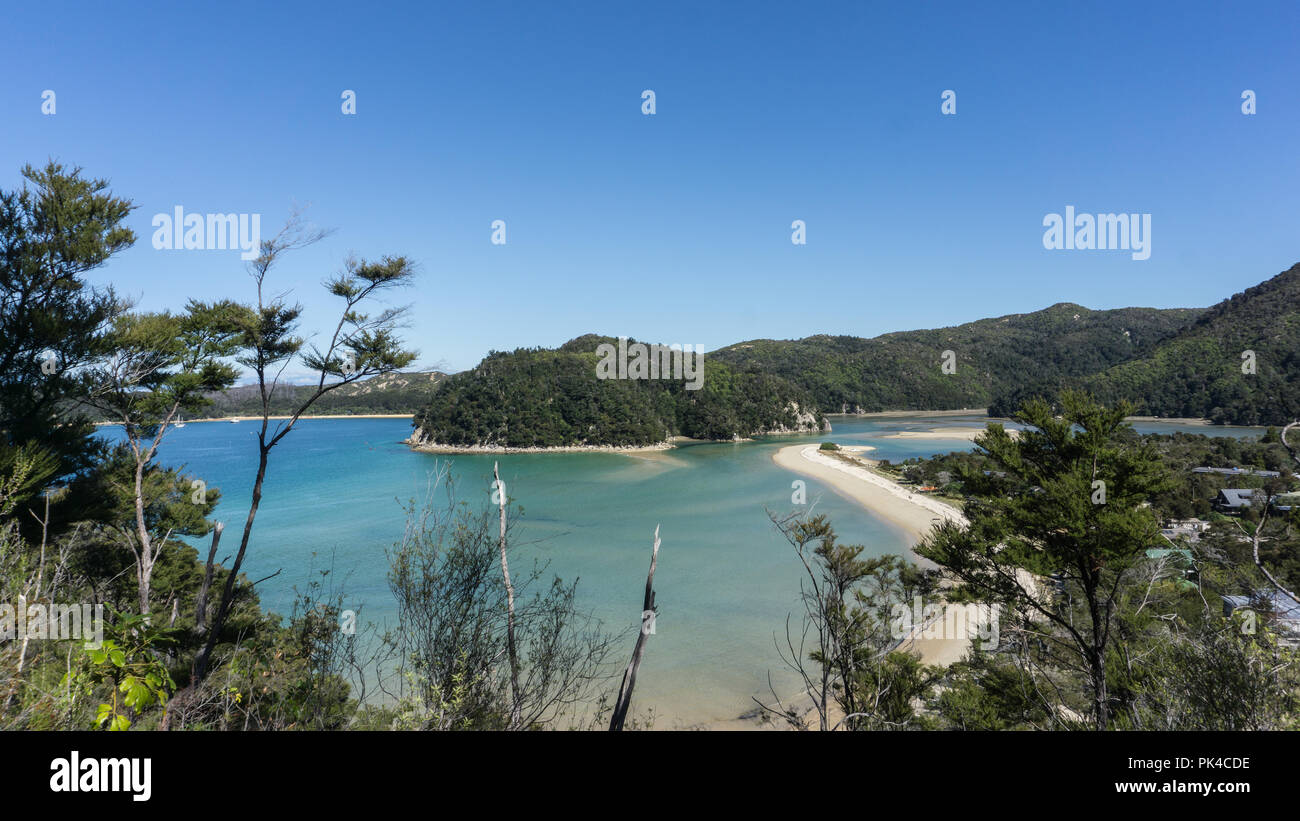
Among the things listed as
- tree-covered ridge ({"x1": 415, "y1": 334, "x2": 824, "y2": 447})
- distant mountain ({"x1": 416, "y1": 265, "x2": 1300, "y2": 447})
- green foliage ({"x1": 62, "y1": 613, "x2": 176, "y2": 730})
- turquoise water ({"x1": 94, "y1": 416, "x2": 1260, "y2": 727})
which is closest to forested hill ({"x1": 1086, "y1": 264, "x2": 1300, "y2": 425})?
distant mountain ({"x1": 416, "y1": 265, "x2": 1300, "y2": 447})

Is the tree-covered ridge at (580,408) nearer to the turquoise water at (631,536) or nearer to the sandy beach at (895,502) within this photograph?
the turquoise water at (631,536)

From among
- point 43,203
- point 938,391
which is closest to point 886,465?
point 43,203

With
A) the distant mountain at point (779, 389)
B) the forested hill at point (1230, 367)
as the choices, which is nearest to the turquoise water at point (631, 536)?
the forested hill at point (1230, 367)

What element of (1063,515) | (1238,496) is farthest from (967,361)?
(1063,515)

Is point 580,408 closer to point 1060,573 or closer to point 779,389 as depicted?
point 779,389
